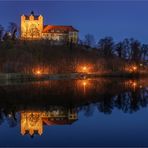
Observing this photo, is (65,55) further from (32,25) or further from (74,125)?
(74,125)

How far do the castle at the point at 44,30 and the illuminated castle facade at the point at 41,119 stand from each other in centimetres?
6729

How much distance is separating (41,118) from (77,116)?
186 centimetres

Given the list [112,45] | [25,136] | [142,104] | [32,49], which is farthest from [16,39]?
[25,136]

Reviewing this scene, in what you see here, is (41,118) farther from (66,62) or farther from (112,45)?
(112,45)

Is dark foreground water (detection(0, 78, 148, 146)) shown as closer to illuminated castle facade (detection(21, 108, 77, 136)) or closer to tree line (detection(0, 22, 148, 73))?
illuminated castle facade (detection(21, 108, 77, 136))

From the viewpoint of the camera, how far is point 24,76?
157ft

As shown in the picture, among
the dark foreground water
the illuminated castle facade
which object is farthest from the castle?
the illuminated castle facade

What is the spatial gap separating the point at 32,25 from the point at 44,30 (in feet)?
11.3

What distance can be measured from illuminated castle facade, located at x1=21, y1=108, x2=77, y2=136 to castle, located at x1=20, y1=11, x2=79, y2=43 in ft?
221

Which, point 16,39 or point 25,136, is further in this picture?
point 16,39

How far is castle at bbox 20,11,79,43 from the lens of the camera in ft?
278

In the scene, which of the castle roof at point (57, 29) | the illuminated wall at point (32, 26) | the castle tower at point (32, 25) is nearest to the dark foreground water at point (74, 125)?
the castle tower at point (32, 25)

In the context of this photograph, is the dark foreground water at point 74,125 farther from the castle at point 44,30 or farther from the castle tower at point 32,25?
the castle at point 44,30

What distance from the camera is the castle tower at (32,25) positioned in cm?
8362
